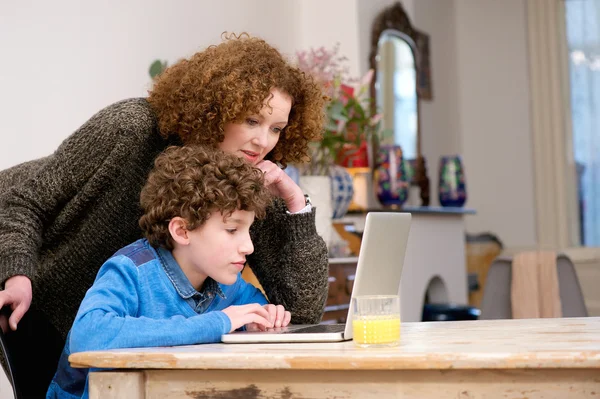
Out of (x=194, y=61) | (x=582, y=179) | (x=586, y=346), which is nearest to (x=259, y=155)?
(x=194, y=61)

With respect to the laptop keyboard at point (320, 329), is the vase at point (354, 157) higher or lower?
higher

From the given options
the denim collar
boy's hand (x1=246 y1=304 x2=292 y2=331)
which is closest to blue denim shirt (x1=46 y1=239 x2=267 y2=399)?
the denim collar

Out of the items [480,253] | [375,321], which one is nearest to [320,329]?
[375,321]

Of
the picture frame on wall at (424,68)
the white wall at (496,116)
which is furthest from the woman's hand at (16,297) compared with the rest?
the white wall at (496,116)

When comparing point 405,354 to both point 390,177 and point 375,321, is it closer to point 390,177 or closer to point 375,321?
point 375,321

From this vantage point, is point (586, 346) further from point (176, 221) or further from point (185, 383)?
point (176, 221)

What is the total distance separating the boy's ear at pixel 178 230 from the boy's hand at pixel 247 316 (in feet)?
0.51

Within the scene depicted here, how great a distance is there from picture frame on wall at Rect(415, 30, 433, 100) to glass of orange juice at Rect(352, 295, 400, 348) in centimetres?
422

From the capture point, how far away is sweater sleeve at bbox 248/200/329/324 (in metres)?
1.74

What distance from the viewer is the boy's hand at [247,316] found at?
1377 mm

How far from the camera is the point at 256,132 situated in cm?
170

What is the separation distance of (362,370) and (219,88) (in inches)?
30.8

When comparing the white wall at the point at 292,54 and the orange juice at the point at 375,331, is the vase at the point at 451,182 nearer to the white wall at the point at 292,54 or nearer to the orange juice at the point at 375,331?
the white wall at the point at 292,54

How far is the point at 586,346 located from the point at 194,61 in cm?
102
